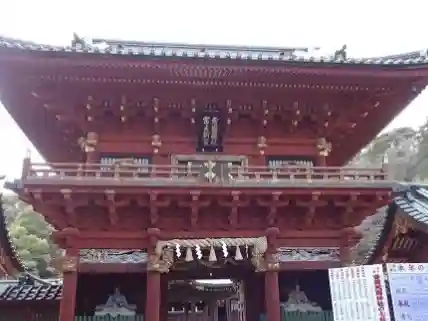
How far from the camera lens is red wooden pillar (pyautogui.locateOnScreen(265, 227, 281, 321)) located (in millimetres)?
8945

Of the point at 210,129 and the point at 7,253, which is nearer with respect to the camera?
the point at 210,129

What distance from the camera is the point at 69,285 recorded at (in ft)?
28.5

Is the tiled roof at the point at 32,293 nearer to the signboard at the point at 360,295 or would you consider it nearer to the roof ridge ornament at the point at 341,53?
the signboard at the point at 360,295

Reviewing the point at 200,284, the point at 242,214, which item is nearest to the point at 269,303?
the point at 242,214

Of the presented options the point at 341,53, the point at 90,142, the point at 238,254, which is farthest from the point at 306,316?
the point at 341,53

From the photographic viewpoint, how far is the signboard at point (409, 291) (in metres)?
7.33

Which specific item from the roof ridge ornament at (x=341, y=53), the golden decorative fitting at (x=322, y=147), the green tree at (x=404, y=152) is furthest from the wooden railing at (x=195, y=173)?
the green tree at (x=404, y=152)

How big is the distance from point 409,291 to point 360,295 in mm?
807

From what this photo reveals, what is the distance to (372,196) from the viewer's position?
9.05m

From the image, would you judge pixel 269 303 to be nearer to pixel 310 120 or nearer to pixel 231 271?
pixel 231 271

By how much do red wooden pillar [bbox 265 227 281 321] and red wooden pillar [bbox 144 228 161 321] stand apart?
7.35ft

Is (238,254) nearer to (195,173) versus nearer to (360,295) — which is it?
(195,173)

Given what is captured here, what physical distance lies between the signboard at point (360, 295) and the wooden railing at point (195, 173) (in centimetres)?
204

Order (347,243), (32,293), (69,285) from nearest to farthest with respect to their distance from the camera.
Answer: (69,285) → (347,243) → (32,293)
